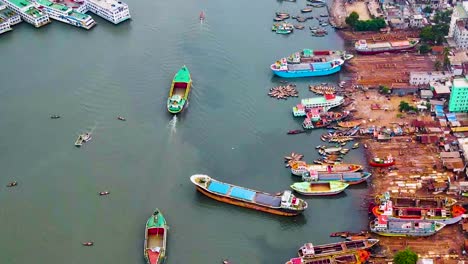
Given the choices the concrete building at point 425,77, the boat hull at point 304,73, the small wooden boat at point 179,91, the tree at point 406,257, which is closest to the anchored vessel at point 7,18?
the small wooden boat at point 179,91

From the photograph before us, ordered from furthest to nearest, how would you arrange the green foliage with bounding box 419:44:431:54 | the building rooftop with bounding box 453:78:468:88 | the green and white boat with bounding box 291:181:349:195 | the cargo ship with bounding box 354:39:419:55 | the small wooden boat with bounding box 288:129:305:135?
the cargo ship with bounding box 354:39:419:55 → the green foliage with bounding box 419:44:431:54 → the small wooden boat with bounding box 288:129:305:135 → the building rooftop with bounding box 453:78:468:88 → the green and white boat with bounding box 291:181:349:195

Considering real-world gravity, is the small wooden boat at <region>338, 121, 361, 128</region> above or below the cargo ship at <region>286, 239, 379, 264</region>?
above

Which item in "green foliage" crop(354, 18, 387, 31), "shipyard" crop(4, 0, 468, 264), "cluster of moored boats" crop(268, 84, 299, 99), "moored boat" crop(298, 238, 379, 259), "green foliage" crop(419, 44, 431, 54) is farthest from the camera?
"green foliage" crop(354, 18, 387, 31)

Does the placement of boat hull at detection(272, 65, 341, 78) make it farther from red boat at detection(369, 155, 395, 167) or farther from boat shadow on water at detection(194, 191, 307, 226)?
boat shadow on water at detection(194, 191, 307, 226)

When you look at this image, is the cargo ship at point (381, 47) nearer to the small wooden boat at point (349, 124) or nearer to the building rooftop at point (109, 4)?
the small wooden boat at point (349, 124)

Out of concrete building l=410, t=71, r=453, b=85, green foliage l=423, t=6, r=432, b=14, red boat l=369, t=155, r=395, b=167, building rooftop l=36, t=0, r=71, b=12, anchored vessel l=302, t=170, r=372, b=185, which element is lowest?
anchored vessel l=302, t=170, r=372, b=185

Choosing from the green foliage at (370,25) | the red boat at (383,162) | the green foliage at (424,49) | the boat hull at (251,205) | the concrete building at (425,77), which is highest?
the green foliage at (370,25)

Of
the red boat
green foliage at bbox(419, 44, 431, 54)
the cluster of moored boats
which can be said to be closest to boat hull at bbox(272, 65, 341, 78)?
the cluster of moored boats

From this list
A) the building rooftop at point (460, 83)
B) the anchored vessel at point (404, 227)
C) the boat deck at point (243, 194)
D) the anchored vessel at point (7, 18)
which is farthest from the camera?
the anchored vessel at point (7, 18)
